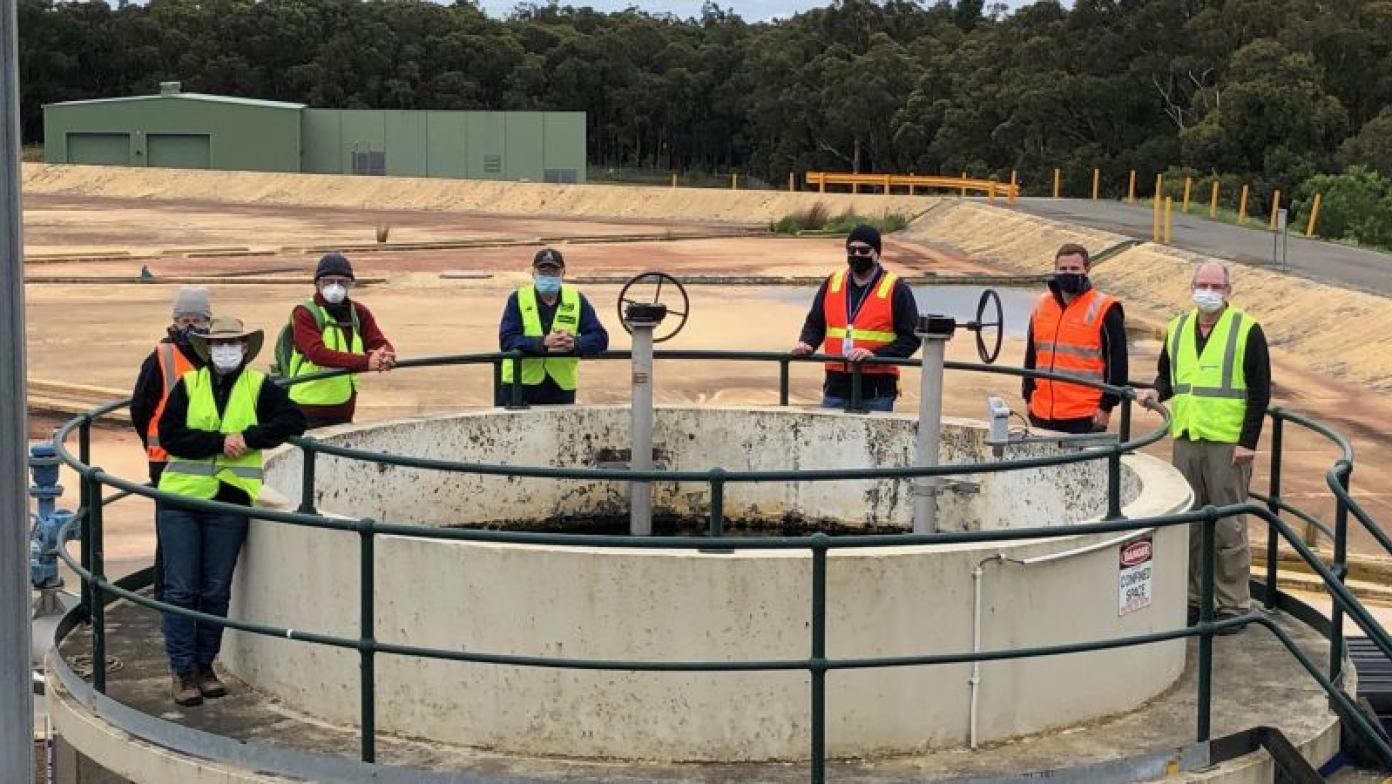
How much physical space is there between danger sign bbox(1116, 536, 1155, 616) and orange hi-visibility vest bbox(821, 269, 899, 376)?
10.9 ft

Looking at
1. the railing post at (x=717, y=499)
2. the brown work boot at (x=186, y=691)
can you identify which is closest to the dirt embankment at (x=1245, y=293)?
the railing post at (x=717, y=499)

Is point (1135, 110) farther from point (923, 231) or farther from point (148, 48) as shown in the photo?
point (148, 48)

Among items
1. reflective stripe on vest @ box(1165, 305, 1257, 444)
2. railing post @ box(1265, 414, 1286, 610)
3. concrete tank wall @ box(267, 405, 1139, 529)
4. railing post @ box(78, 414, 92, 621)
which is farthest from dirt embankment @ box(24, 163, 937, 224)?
railing post @ box(78, 414, 92, 621)

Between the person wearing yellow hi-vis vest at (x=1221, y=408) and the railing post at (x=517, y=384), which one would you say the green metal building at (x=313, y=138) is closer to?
the railing post at (x=517, y=384)

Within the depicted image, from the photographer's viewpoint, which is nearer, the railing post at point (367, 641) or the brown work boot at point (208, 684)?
the railing post at point (367, 641)

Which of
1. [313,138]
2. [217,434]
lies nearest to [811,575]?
[217,434]

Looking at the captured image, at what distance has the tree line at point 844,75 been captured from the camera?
225 feet

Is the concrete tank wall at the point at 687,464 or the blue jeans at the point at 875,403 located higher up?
the blue jeans at the point at 875,403

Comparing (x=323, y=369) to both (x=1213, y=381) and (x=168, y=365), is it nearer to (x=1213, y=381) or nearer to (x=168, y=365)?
(x=168, y=365)

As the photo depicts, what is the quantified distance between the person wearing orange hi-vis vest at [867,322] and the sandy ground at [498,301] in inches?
242

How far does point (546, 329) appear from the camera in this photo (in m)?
10.8

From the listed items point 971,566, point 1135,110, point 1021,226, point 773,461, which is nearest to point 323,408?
point 773,461

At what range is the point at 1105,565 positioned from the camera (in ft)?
23.1

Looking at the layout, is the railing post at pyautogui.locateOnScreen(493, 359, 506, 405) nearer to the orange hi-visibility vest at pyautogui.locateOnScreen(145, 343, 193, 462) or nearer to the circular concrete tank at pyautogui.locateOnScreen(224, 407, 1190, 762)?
the orange hi-visibility vest at pyautogui.locateOnScreen(145, 343, 193, 462)
